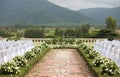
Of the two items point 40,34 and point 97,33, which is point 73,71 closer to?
point 97,33

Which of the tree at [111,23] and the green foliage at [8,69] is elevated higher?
the tree at [111,23]

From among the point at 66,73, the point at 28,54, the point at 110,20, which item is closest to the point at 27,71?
the point at 66,73

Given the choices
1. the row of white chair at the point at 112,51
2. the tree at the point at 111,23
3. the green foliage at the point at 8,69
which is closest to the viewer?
the green foliage at the point at 8,69

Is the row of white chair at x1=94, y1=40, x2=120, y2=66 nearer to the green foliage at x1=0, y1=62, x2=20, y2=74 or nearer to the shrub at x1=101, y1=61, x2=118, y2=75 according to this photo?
the shrub at x1=101, y1=61, x2=118, y2=75

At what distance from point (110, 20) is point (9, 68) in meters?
55.4

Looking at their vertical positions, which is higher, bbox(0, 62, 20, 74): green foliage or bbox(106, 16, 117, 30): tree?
bbox(106, 16, 117, 30): tree

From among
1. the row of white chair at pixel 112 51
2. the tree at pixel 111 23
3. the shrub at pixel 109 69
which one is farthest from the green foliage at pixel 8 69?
the tree at pixel 111 23

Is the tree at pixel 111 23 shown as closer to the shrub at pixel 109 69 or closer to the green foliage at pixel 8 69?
the shrub at pixel 109 69

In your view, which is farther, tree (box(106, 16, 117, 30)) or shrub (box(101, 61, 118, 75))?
tree (box(106, 16, 117, 30))

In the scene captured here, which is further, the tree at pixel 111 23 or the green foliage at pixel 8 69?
the tree at pixel 111 23

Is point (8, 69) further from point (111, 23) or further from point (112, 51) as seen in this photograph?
point (111, 23)

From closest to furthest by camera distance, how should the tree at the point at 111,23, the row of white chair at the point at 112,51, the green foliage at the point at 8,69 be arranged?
the green foliage at the point at 8,69, the row of white chair at the point at 112,51, the tree at the point at 111,23

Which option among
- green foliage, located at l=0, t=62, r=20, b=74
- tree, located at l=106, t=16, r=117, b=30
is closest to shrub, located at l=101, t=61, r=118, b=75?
green foliage, located at l=0, t=62, r=20, b=74

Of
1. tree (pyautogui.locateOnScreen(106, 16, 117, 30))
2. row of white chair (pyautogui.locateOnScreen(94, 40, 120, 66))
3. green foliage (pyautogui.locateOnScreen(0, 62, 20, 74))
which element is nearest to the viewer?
green foliage (pyautogui.locateOnScreen(0, 62, 20, 74))
